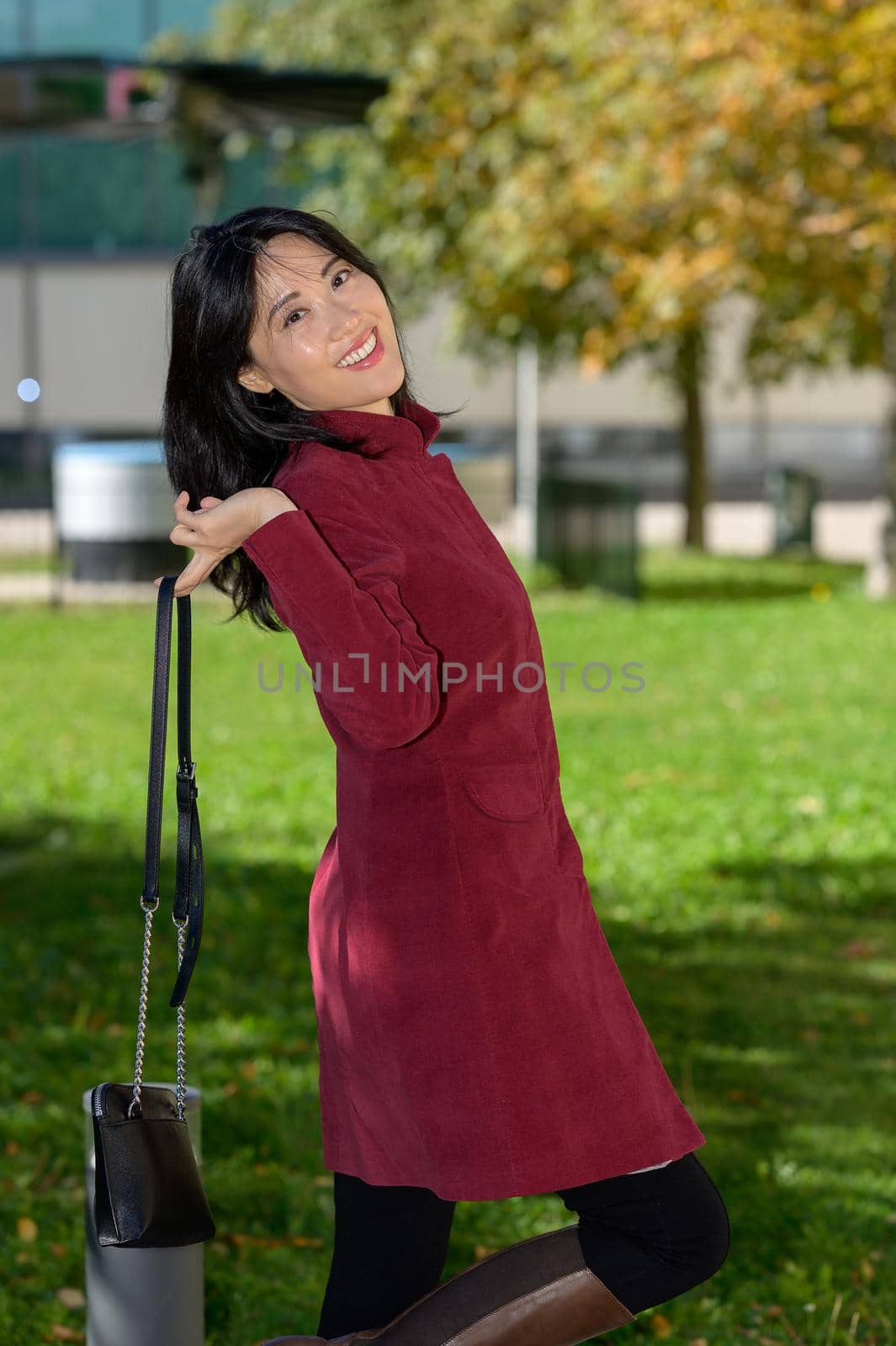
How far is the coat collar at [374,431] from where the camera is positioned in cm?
217

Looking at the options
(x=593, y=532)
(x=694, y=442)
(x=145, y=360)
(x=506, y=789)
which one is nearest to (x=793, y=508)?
(x=694, y=442)

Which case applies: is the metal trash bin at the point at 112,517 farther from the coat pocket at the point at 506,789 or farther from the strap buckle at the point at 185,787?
the coat pocket at the point at 506,789

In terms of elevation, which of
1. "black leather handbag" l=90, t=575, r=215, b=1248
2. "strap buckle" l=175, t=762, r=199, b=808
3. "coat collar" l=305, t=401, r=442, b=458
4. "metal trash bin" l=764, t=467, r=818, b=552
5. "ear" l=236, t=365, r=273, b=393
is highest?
"ear" l=236, t=365, r=273, b=393

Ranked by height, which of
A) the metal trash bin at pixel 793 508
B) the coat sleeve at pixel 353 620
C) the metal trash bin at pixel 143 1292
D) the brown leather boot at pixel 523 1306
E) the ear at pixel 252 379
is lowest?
the metal trash bin at pixel 793 508

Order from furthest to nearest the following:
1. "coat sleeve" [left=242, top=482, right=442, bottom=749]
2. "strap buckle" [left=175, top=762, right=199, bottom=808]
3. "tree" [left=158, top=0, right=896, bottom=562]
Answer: "tree" [left=158, top=0, right=896, bottom=562], "strap buckle" [left=175, top=762, right=199, bottom=808], "coat sleeve" [left=242, top=482, right=442, bottom=749]

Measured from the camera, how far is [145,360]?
1433 inches

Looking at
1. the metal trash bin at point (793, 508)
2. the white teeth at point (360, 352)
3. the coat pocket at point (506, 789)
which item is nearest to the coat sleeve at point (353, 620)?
the coat pocket at point (506, 789)

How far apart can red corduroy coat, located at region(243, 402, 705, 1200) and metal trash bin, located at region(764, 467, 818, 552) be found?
65.2 ft

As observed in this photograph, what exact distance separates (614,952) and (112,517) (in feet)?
35.3

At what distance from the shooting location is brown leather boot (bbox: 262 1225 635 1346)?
2.21 m

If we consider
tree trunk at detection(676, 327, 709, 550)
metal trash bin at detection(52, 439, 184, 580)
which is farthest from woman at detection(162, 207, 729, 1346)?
tree trunk at detection(676, 327, 709, 550)

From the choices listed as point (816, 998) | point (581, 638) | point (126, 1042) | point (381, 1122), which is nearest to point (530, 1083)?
point (381, 1122)

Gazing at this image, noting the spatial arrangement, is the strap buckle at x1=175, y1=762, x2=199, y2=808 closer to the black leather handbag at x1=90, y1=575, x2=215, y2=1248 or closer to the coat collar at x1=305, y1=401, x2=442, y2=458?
the black leather handbag at x1=90, y1=575, x2=215, y2=1248

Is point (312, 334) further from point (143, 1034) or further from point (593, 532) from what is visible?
point (593, 532)
